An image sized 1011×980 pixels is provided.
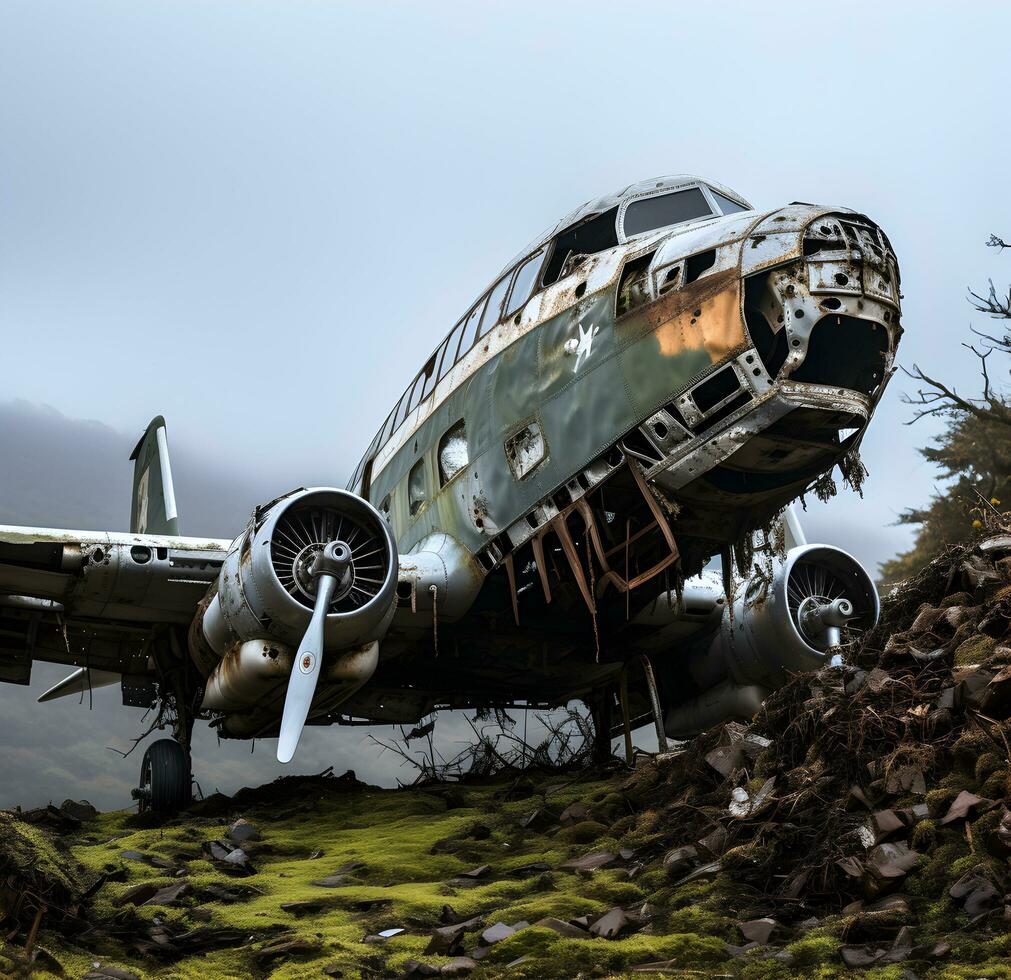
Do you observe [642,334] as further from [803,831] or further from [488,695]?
[488,695]

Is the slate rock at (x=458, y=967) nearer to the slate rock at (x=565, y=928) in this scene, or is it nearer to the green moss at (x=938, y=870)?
the slate rock at (x=565, y=928)

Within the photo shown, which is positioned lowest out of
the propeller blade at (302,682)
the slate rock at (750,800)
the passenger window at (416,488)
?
the slate rock at (750,800)

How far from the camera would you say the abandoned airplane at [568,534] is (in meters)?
9.25

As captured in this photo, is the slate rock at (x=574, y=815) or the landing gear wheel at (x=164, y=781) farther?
the landing gear wheel at (x=164, y=781)

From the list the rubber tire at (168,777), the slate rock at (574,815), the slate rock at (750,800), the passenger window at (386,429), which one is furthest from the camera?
the passenger window at (386,429)

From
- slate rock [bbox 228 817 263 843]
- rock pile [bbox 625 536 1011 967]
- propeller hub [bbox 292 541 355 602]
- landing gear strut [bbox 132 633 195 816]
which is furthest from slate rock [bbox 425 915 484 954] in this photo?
landing gear strut [bbox 132 633 195 816]

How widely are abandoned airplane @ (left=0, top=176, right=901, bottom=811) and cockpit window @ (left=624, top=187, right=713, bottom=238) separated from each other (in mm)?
31

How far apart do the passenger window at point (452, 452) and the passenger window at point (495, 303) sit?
1.06 meters

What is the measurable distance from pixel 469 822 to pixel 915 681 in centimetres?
413

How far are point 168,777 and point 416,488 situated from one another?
4.18m

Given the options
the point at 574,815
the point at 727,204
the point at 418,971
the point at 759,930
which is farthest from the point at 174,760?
the point at 759,930

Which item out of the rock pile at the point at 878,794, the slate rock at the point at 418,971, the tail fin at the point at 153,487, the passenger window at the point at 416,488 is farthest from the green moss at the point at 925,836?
the tail fin at the point at 153,487

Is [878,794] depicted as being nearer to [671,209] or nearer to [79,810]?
[671,209]

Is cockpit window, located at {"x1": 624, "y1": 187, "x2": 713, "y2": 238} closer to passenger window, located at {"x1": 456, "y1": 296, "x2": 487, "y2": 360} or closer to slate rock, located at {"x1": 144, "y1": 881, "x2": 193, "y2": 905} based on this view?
passenger window, located at {"x1": 456, "y1": 296, "x2": 487, "y2": 360}
